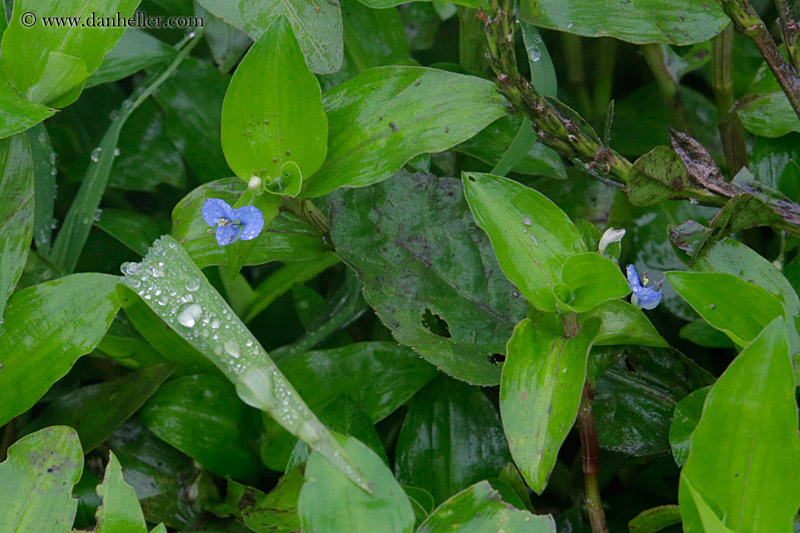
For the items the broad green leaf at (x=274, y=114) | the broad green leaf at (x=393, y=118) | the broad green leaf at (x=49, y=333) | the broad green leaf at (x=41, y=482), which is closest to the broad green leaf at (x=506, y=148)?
the broad green leaf at (x=393, y=118)

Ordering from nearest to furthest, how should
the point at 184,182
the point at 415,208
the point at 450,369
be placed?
the point at 450,369
the point at 415,208
the point at 184,182

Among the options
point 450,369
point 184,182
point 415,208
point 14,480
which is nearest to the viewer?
point 14,480

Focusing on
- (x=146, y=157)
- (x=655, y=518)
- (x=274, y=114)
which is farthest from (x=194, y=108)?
(x=655, y=518)

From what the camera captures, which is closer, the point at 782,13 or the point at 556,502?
the point at 782,13

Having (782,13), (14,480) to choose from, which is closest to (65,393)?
(14,480)

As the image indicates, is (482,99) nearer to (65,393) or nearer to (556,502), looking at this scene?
(556,502)

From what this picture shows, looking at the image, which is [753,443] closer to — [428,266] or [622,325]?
[622,325]
